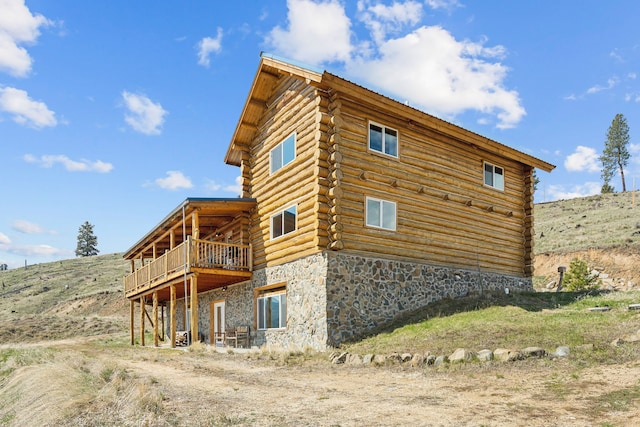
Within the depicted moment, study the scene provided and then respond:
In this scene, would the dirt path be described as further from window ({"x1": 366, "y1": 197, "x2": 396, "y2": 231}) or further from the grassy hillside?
the grassy hillside

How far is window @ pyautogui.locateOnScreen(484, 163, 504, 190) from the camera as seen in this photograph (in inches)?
908

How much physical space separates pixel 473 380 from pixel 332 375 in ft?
11.2

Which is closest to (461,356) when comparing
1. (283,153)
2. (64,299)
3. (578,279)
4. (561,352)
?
(561,352)

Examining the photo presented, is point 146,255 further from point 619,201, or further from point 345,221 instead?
point 619,201

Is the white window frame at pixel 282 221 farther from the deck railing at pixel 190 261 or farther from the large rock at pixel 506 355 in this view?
the large rock at pixel 506 355

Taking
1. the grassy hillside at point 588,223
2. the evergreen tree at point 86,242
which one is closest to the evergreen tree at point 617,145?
the grassy hillside at point 588,223

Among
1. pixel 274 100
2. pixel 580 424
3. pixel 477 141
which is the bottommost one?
pixel 580 424

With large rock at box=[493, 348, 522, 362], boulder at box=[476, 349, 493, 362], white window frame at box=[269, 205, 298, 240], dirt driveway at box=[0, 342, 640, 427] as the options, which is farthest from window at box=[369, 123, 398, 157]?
large rock at box=[493, 348, 522, 362]

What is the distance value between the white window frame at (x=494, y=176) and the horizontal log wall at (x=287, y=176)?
344 inches

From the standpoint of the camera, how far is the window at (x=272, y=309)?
1959cm

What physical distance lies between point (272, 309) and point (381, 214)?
5750 millimetres

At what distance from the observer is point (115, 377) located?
40.1 ft

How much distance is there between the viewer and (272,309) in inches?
803

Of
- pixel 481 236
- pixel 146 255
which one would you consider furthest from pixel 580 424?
pixel 146 255
